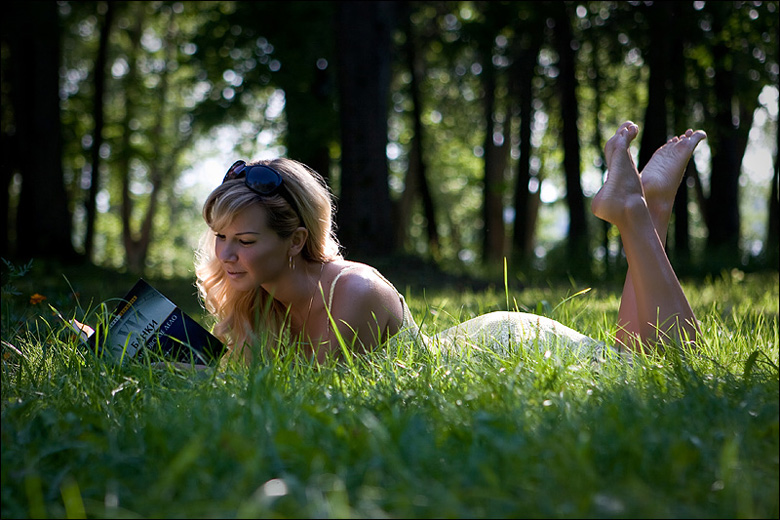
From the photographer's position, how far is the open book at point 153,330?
2.97 meters

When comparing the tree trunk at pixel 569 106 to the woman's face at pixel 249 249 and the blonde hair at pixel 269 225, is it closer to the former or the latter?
the blonde hair at pixel 269 225

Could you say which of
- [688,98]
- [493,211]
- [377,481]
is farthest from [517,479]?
[493,211]

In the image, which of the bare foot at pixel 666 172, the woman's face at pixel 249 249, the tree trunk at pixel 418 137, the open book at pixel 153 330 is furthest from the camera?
the tree trunk at pixel 418 137

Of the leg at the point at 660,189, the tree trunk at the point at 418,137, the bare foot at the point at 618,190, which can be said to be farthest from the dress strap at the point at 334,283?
the tree trunk at the point at 418,137

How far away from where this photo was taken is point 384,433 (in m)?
1.77

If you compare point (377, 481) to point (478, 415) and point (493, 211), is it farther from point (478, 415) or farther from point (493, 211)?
point (493, 211)

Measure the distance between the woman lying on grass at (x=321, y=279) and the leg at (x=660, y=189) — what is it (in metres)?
0.02

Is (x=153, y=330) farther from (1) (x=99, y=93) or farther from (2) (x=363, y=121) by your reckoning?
(1) (x=99, y=93)

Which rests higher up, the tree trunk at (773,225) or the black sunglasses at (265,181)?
the black sunglasses at (265,181)

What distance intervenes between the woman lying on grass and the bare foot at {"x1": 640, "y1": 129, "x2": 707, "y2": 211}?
0.95 feet

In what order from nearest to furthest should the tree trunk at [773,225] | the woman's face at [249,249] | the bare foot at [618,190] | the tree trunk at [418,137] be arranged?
the woman's face at [249,249], the bare foot at [618,190], the tree trunk at [773,225], the tree trunk at [418,137]

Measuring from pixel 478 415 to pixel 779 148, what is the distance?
1471 cm

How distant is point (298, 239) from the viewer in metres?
3.54

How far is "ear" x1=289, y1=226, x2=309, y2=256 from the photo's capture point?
3502 mm
